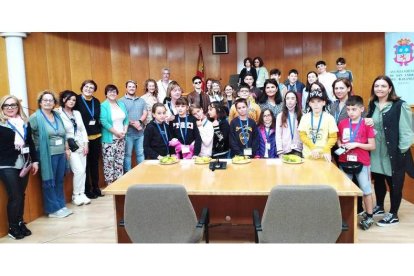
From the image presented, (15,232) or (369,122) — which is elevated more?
(369,122)

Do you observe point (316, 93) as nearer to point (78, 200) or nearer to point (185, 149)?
point (185, 149)

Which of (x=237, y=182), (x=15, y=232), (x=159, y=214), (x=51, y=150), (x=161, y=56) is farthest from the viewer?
(x=161, y=56)

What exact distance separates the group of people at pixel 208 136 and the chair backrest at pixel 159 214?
151 cm

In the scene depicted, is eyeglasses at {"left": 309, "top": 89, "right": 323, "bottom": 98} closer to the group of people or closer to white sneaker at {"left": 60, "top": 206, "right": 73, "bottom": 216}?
the group of people

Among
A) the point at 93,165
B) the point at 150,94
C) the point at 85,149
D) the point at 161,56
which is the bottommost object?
the point at 93,165

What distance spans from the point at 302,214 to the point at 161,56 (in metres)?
5.88

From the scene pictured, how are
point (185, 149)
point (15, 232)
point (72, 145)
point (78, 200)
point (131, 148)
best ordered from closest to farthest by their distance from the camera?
point (15, 232) → point (185, 149) → point (72, 145) → point (78, 200) → point (131, 148)

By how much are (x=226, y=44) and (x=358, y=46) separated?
267 centimetres

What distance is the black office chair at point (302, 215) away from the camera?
→ 175 cm

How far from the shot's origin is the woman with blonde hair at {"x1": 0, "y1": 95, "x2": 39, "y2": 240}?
9.95ft

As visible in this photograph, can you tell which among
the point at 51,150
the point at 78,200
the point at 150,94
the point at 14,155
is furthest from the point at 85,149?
Result: the point at 150,94

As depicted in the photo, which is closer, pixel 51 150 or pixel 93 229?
pixel 93 229

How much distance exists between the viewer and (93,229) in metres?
3.38

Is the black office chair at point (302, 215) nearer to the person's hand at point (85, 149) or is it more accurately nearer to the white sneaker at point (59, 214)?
the white sneaker at point (59, 214)
